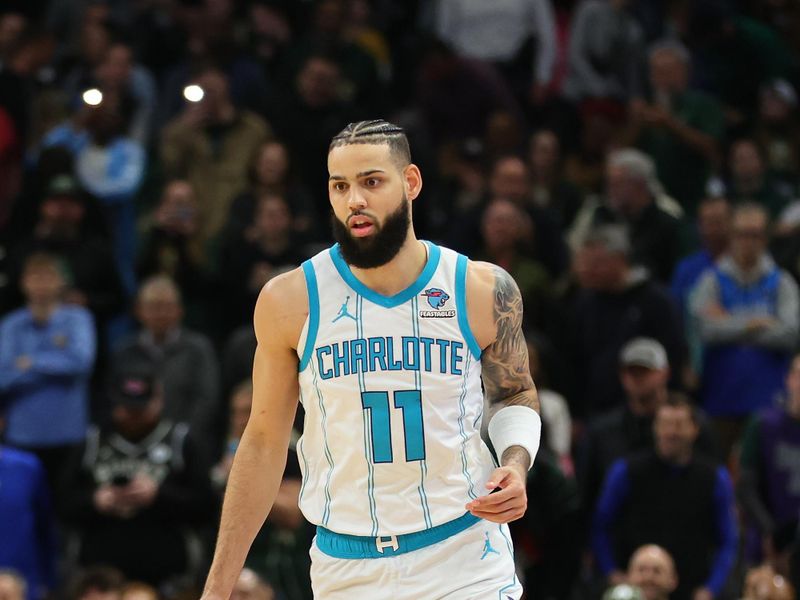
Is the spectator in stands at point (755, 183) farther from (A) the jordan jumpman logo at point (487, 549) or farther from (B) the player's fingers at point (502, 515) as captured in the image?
(B) the player's fingers at point (502, 515)

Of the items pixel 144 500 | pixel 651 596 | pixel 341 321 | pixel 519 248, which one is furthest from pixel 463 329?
pixel 519 248

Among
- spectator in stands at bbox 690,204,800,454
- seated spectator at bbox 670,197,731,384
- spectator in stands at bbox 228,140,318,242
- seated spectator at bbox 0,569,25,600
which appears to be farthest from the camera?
spectator in stands at bbox 228,140,318,242

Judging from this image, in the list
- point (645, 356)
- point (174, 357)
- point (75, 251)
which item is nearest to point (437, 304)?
point (645, 356)

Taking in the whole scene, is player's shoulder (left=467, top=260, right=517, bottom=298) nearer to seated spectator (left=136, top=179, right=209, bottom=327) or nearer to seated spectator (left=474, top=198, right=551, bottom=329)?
seated spectator (left=474, top=198, right=551, bottom=329)

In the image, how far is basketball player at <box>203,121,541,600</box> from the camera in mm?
5117

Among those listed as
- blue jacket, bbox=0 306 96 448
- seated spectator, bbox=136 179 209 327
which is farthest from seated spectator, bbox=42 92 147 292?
blue jacket, bbox=0 306 96 448

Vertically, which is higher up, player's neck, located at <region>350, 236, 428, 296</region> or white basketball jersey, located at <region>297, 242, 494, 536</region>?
player's neck, located at <region>350, 236, 428, 296</region>

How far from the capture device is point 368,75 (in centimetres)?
1449

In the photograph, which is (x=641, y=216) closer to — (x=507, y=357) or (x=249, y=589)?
(x=249, y=589)

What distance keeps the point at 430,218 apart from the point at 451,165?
3.18ft

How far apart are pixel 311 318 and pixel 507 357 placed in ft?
2.34

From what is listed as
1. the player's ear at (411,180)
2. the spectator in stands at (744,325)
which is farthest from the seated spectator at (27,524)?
the player's ear at (411,180)

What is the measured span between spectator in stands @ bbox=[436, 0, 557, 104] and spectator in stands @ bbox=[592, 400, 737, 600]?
572 cm

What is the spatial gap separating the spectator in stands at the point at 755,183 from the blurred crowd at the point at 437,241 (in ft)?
0.11
